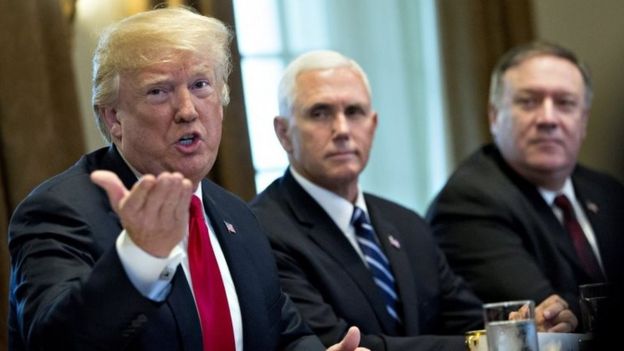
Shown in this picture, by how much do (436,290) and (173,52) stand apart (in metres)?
1.61

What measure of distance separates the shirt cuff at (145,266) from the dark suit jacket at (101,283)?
2 cm

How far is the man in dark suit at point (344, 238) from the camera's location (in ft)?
11.7

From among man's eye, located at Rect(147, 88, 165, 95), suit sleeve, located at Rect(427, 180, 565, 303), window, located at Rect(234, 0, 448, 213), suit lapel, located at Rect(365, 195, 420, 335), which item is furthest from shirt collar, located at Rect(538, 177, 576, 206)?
man's eye, located at Rect(147, 88, 165, 95)

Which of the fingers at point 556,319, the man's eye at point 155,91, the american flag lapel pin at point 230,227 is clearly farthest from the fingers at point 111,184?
the fingers at point 556,319

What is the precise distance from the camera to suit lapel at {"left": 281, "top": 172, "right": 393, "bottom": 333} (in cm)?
365

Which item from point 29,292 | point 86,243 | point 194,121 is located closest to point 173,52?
point 194,121

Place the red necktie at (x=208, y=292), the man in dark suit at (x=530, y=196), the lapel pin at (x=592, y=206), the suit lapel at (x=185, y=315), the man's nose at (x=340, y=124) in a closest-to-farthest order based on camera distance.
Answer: the suit lapel at (x=185, y=315)
the red necktie at (x=208, y=292)
the man's nose at (x=340, y=124)
the man in dark suit at (x=530, y=196)
the lapel pin at (x=592, y=206)

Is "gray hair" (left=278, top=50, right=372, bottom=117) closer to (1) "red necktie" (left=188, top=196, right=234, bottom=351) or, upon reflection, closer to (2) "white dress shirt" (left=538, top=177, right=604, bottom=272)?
(2) "white dress shirt" (left=538, top=177, right=604, bottom=272)

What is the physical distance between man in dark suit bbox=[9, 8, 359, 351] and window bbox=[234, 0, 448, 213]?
2564mm

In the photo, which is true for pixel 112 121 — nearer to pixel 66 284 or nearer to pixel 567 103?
pixel 66 284

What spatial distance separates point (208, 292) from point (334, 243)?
110cm

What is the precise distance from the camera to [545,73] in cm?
479

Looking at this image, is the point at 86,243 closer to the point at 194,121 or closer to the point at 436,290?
the point at 194,121

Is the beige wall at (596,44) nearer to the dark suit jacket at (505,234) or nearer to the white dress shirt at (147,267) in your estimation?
the dark suit jacket at (505,234)
